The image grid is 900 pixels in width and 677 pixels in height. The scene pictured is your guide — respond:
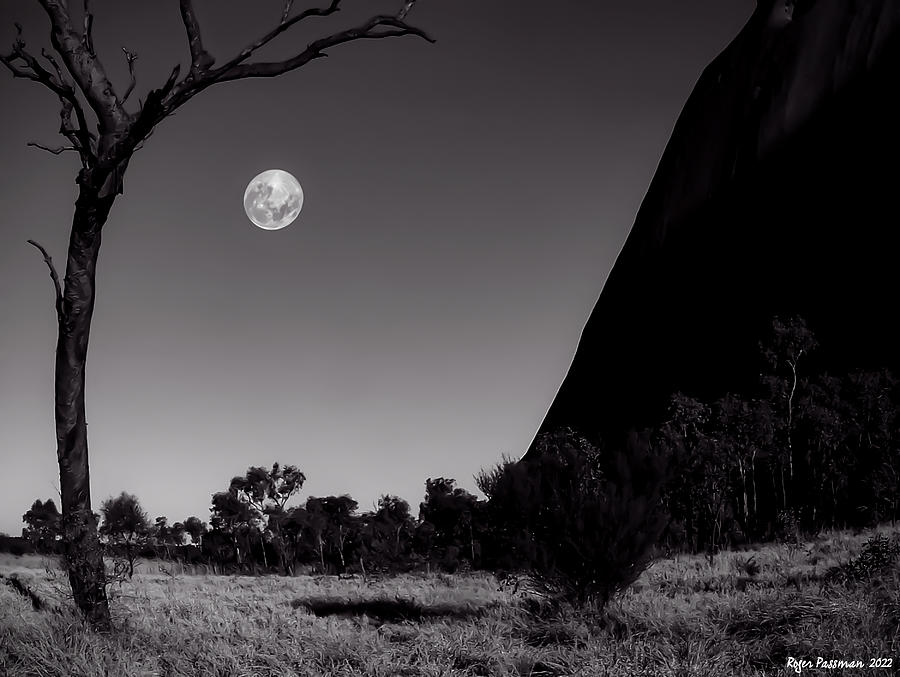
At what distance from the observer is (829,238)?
3325 cm

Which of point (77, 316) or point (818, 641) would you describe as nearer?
point (818, 641)

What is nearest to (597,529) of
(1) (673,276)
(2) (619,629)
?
(2) (619,629)

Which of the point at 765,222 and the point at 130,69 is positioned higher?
the point at 765,222

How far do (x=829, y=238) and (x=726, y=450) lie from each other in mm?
11111

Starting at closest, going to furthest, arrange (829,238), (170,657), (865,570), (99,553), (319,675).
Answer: (319,675) → (170,657) → (99,553) → (865,570) → (829,238)

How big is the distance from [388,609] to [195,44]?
8.54 m

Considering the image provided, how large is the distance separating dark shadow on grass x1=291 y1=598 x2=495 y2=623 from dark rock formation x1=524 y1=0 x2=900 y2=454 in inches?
848

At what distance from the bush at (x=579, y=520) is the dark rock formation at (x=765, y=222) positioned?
19.4m

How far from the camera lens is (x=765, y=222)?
111 ft

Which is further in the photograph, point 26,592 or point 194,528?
point 194,528

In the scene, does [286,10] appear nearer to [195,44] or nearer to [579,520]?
[195,44]

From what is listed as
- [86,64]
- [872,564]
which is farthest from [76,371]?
[872,564]

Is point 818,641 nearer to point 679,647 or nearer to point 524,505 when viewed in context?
point 679,647

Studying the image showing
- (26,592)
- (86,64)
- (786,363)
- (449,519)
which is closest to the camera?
(86,64)
